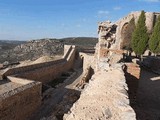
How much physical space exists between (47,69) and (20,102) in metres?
10.2

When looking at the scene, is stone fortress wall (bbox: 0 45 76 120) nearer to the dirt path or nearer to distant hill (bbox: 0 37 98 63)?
the dirt path

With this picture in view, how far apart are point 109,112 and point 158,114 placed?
5.06 metres

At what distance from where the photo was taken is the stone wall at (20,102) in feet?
41.9

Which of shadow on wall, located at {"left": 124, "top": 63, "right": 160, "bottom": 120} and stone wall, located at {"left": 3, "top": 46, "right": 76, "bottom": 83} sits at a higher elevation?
shadow on wall, located at {"left": 124, "top": 63, "right": 160, "bottom": 120}

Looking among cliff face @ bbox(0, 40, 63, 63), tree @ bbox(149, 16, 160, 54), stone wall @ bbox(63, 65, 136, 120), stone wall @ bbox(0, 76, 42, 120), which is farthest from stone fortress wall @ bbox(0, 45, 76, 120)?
cliff face @ bbox(0, 40, 63, 63)

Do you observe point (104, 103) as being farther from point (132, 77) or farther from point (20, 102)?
point (20, 102)

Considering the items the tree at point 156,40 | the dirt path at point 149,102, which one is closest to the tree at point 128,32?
the tree at point 156,40

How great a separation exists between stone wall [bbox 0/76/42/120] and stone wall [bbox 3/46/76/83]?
3308 millimetres

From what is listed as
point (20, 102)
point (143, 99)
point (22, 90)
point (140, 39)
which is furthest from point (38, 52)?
point (143, 99)

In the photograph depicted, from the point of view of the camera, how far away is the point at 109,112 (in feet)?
15.4

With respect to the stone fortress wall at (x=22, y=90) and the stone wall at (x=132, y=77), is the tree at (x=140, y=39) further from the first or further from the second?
the stone wall at (x=132, y=77)

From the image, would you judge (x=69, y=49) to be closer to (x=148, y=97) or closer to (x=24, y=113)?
(x=24, y=113)

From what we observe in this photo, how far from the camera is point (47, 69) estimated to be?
79.5ft

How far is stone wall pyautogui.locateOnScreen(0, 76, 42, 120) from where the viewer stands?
12.8 metres
